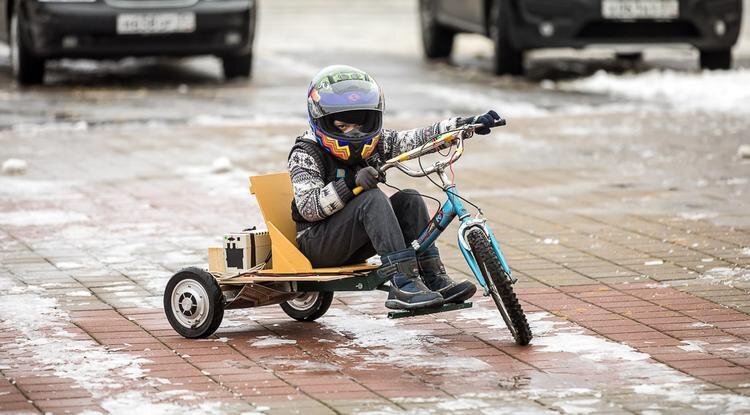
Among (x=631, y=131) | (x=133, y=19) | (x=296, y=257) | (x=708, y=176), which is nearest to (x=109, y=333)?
(x=296, y=257)

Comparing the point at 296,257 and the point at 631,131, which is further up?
the point at 296,257

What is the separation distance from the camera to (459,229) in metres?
6.52

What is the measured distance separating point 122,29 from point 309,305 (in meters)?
8.92

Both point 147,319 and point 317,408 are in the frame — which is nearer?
point 317,408

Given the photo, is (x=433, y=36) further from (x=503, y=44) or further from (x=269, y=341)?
(x=269, y=341)

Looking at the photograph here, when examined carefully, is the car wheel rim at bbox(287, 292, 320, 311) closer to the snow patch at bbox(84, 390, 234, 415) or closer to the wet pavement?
the wet pavement

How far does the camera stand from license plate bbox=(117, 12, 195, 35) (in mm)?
15531

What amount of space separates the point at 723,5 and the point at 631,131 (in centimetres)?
360

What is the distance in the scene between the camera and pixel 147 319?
7.11m

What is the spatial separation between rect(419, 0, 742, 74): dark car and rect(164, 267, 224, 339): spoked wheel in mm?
9632

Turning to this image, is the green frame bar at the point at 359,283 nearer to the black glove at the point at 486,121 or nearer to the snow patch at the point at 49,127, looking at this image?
the black glove at the point at 486,121

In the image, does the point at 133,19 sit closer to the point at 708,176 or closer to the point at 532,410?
the point at 708,176

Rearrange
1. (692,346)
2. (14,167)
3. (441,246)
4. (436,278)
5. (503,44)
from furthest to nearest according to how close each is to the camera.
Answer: (503,44) < (14,167) < (441,246) < (436,278) < (692,346)

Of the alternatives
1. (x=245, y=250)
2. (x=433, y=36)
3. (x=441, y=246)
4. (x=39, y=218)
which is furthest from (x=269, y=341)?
(x=433, y=36)
